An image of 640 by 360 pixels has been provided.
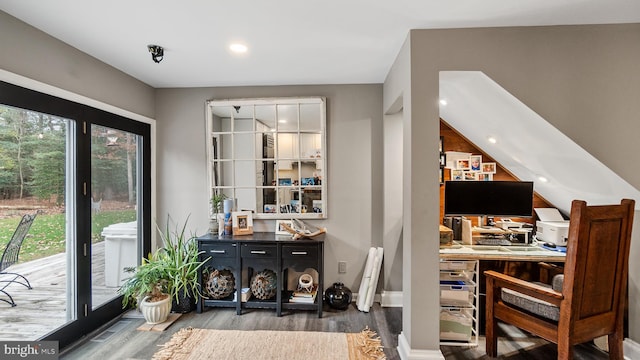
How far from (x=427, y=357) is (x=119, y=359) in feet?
A: 7.38

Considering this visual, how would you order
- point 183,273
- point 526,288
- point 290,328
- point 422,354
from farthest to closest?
point 183,273 → point 290,328 → point 422,354 → point 526,288

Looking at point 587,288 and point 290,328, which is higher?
point 587,288

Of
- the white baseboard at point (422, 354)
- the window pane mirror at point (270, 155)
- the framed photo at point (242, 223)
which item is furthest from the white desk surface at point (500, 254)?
the framed photo at point (242, 223)

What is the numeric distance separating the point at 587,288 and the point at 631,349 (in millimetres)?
898

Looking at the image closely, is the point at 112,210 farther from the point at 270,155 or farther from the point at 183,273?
the point at 270,155

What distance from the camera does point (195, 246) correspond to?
2830 millimetres

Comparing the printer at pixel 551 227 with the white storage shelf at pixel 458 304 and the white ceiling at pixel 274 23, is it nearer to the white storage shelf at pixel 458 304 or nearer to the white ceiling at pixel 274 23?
the white storage shelf at pixel 458 304

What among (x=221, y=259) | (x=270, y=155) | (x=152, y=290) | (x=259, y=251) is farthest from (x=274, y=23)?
(x=152, y=290)

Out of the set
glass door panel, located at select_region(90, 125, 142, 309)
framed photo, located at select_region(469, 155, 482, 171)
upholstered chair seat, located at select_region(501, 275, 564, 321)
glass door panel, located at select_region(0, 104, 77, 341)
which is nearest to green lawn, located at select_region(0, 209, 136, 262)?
glass door panel, located at select_region(0, 104, 77, 341)

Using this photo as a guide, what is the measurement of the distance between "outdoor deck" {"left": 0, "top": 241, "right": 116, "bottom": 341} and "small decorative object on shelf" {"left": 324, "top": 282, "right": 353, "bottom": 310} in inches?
88.3

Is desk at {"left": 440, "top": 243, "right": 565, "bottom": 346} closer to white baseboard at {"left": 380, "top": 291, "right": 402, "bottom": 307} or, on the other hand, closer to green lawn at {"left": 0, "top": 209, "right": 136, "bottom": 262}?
white baseboard at {"left": 380, "top": 291, "right": 402, "bottom": 307}

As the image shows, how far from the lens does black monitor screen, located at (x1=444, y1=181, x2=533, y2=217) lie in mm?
2678

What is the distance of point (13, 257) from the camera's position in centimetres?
193

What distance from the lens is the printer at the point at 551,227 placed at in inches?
99.6
